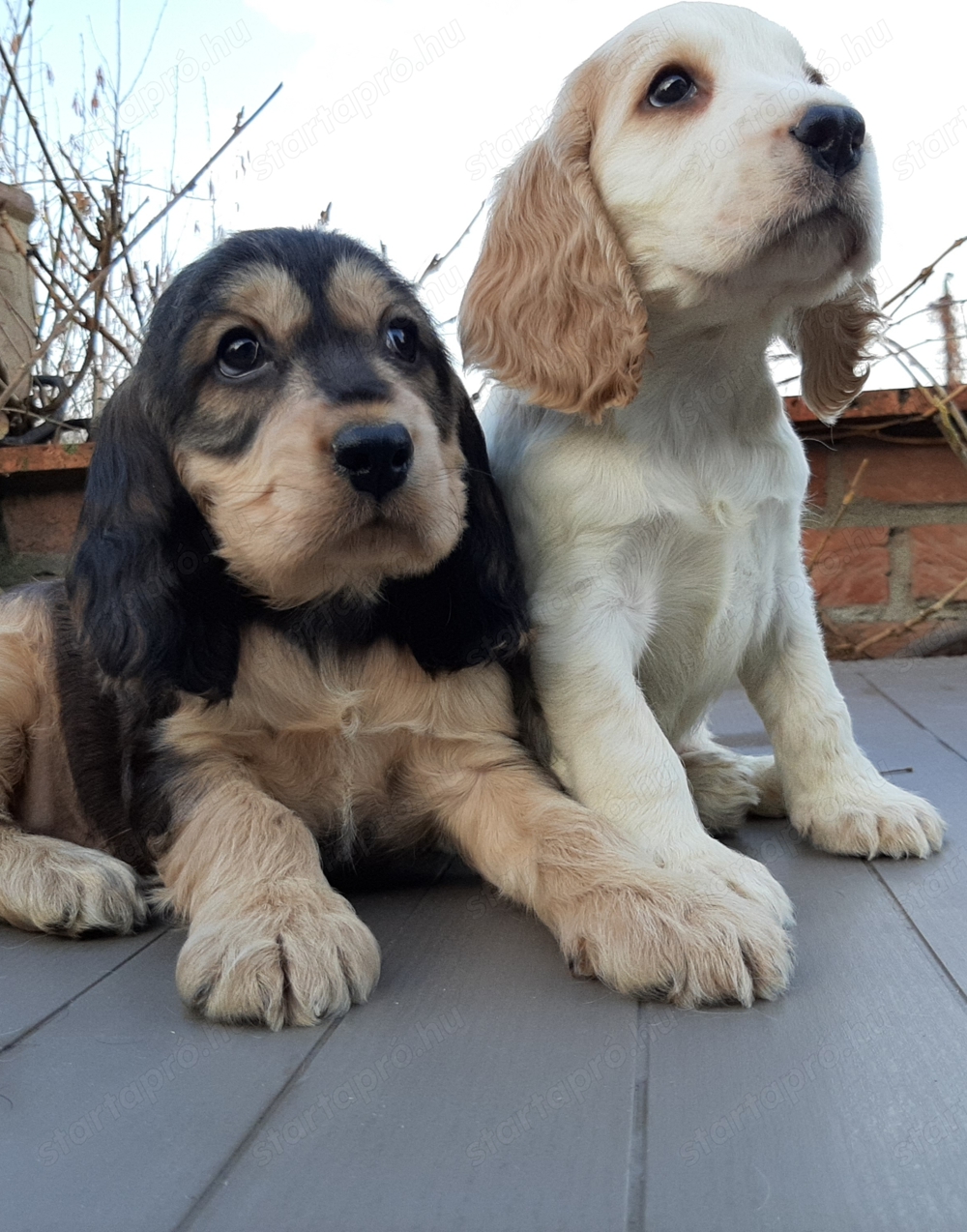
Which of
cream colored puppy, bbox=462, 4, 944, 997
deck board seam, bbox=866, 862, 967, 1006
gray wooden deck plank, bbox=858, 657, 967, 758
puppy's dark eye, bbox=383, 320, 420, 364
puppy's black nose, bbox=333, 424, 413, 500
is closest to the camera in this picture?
deck board seam, bbox=866, 862, 967, 1006

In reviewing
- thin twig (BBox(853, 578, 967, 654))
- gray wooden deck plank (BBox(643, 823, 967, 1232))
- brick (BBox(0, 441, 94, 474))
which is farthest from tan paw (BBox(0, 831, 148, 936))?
thin twig (BBox(853, 578, 967, 654))

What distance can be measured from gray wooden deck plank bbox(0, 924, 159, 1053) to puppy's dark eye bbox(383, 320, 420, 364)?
4.03 feet

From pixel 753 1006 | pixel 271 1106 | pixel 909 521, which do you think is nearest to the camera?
pixel 271 1106

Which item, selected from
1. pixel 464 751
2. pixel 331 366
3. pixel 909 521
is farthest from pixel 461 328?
pixel 909 521

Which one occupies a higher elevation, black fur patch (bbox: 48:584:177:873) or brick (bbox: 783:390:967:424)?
brick (bbox: 783:390:967:424)

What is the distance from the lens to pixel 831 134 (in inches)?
78.5

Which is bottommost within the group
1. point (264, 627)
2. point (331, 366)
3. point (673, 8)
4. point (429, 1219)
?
point (429, 1219)

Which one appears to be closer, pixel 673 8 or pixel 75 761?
pixel 673 8

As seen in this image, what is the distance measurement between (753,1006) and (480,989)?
408 millimetres

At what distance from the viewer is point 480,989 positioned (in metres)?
1.79

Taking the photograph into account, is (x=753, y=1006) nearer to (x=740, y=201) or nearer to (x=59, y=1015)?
(x=59, y=1015)

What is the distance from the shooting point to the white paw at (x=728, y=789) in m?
2.66

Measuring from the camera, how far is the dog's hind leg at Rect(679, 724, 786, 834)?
266 centimetres

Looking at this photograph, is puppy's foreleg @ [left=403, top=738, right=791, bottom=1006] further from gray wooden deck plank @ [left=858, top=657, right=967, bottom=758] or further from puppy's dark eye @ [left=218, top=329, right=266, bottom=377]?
gray wooden deck plank @ [left=858, top=657, right=967, bottom=758]
